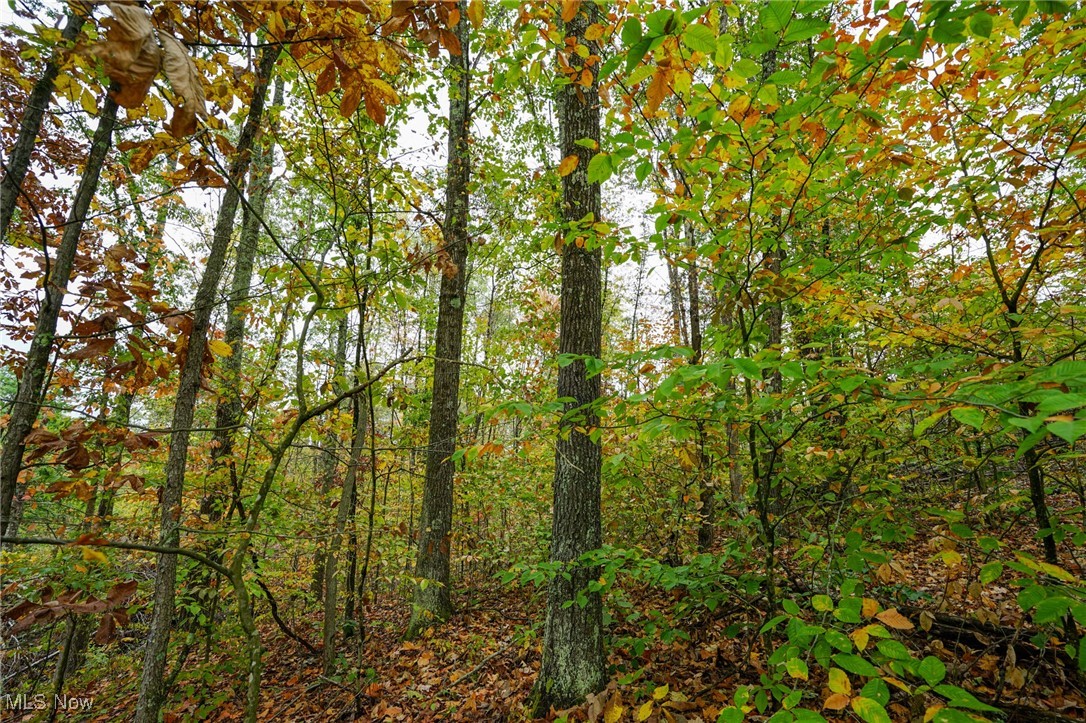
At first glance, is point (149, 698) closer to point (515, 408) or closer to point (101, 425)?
point (101, 425)

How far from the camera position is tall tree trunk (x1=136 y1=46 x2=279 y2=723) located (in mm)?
2930

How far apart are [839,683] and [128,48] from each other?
2940mm

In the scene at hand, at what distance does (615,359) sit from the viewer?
249cm

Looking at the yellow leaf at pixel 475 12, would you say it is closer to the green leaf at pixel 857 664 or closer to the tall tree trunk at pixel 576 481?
the tall tree trunk at pixel 576 481

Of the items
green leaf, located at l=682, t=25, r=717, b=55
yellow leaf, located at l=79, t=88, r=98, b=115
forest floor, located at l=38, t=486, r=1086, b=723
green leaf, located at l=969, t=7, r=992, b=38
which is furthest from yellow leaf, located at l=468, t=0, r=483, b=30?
forest floor, located at l=38, t=486, r=1086, b=723

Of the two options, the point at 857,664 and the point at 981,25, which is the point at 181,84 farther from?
the point at 857,664

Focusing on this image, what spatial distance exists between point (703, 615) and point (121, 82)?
5.35 m

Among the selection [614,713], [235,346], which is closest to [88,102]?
[614,713]

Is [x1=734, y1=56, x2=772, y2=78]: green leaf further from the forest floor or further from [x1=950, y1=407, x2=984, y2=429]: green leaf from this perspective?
the forest floor

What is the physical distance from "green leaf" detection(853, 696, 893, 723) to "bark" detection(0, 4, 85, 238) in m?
4.66

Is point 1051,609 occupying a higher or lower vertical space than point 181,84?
lower

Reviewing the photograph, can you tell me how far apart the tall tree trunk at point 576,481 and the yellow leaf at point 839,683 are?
6.00 ft

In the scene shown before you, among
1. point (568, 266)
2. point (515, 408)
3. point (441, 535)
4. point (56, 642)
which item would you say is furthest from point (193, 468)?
point (515, 408)

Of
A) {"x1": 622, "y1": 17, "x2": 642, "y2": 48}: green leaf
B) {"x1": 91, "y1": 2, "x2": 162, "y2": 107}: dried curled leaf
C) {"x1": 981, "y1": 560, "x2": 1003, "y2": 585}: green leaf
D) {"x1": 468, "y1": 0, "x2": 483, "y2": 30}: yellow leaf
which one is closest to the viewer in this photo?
{"x1": 91, "y1": 2, "x2": 162, "y2": 107}: dried curled leaf
